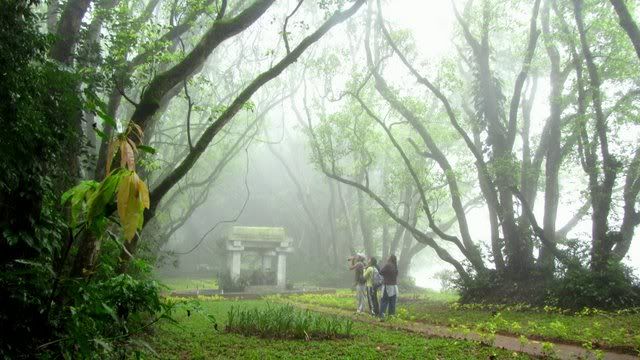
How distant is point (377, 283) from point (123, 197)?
10603 millimetres

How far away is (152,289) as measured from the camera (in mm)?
3379

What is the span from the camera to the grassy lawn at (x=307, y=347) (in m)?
6.26

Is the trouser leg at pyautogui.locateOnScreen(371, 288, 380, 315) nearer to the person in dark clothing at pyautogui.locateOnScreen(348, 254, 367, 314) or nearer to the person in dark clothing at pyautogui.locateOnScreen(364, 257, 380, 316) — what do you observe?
the person in dark clothing at pyautogui.locateOnScreen(364, 257, 380, 316)

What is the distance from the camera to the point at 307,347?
6.93 m

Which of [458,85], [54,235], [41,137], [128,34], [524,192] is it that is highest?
[458,85]

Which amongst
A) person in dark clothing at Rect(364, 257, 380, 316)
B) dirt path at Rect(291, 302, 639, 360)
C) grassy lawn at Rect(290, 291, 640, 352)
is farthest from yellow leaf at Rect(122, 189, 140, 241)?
person in dark clothing at Rect(364, 257, 380, 316)

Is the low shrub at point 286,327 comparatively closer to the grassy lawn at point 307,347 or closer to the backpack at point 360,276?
the grassy lawn at point 307,347

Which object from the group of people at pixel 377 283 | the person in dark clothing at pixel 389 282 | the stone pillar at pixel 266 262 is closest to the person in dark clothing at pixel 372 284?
the group of people at pixel 377 283

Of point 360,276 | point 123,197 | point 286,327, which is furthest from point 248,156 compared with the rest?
point 123,197

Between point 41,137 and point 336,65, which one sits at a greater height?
point 336,65

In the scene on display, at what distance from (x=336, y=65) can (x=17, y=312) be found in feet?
51.8

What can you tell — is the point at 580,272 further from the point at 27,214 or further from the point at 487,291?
the point at 27,214

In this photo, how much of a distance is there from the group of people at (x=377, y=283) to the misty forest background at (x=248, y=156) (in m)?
3.16

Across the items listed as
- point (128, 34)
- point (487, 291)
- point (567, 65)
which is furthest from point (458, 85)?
point (128, 34)
